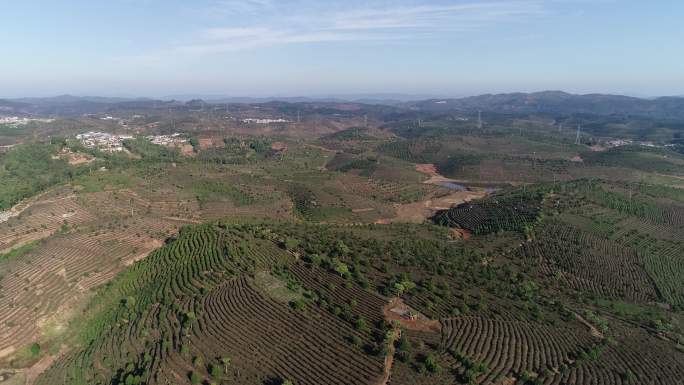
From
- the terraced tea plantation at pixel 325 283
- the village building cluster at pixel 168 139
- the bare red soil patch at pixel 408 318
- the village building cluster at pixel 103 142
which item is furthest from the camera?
the village building cluster at pixel 168 139

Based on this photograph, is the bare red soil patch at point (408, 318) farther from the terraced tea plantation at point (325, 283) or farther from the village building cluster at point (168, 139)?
the village building cluster at point (168, 139)

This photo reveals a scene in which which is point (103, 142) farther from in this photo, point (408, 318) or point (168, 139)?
point (408, 318)

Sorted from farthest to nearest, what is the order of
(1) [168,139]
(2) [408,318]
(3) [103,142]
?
(1) [168,139], (3) [103,142], (2) [408,318]

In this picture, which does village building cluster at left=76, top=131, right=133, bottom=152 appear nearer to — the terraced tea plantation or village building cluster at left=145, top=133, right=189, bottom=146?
village building cluster at left=145, top=133, right=189, bottom=146

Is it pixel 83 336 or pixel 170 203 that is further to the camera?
pixel 170 203

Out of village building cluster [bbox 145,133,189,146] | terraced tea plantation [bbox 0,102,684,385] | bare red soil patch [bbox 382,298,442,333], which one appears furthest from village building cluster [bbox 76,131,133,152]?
bare red soil patch [bbox 382,298,442,333]

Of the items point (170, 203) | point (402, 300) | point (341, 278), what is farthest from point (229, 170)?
point (402, 300)

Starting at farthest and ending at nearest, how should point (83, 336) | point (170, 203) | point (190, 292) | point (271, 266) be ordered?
1. point (170, 203)
2. point (271, 266)
3. point (190, 292)
4. point (83, 336)

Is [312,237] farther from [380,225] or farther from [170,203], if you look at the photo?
[170,203]

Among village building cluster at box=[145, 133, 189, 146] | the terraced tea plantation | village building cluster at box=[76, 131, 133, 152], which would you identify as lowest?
the terraced tea plantation

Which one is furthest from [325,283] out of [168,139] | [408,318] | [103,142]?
[168,139]

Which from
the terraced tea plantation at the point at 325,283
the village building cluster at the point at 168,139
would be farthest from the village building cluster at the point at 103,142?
the terraced tea plantation at the point at 325,283
